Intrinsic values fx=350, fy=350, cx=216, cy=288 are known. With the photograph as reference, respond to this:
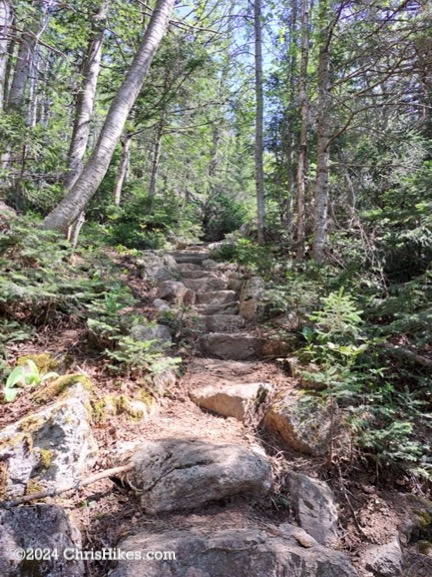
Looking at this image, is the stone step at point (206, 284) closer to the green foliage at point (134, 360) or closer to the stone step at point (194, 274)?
the stone step at point (194, 274)

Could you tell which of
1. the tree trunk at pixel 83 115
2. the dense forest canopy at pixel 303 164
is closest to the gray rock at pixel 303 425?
the dense forest canopy at pixel 303 164

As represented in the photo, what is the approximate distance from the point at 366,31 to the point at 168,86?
232 inches

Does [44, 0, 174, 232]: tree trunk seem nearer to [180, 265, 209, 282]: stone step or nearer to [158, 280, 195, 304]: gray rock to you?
[158, 280, 195, 304]: gray rock

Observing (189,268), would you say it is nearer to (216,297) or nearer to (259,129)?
(216,297)

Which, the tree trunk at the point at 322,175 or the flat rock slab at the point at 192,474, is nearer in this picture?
the flat rock slab at the point at 192,474

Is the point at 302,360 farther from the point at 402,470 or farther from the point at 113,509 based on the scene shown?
the point at 113,509

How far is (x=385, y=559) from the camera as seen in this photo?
2814 mm

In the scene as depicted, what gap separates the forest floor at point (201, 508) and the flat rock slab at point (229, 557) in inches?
6.5

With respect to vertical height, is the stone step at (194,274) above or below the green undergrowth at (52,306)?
above

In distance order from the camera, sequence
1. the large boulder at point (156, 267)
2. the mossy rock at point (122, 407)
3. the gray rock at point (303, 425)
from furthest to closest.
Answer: the large boulder at point (156, 267)
the gray rock at point (303, 425)
the mossy rock at point (122, 407)

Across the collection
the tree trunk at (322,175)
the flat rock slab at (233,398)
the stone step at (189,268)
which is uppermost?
the tree trunk at (322,175)

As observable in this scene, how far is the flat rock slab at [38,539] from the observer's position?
74.7 inches

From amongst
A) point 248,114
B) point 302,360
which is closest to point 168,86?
point 248,114

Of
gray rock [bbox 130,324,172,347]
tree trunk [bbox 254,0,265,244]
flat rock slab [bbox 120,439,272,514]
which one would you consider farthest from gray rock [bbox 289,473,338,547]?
tree trunk [bbox 254,0,265,244]
